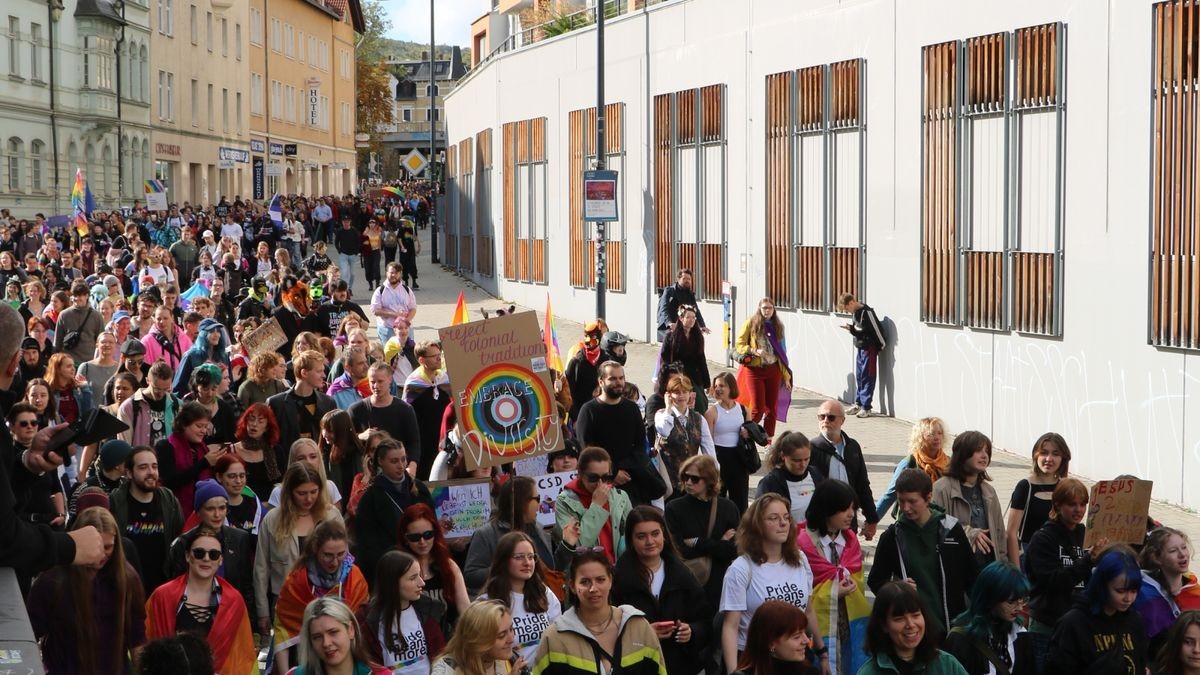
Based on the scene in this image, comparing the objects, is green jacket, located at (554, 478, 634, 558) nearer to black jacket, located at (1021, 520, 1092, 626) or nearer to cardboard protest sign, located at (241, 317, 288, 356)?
black jacket, located at (1021, 520, 1092, 626)

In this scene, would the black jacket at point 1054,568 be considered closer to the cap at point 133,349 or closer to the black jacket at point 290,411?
the black jacket at point 290,411

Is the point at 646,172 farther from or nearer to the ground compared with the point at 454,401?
farther from the ground

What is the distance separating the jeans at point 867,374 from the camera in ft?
69.1

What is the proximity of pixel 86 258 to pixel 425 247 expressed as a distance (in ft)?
105

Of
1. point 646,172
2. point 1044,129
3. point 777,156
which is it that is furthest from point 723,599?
point 646,172

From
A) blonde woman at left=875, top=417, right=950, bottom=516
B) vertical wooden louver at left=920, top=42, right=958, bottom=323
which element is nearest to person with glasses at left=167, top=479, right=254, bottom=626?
blonde woman at left=875, top=417, right=950, bottom=516

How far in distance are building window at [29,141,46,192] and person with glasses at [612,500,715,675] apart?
47275 millimetres

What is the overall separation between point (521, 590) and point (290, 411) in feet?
13.7

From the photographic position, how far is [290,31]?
83.9m

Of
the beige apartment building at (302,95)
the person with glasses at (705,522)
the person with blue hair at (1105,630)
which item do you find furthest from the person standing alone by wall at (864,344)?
the beige apartment building at (302,95)

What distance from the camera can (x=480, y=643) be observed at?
22.9ft

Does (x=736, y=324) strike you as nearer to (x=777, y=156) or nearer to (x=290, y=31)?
(x=777, y=156)

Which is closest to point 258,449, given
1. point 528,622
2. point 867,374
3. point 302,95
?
point 528,622

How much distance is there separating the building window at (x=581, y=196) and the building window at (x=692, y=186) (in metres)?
1.76
